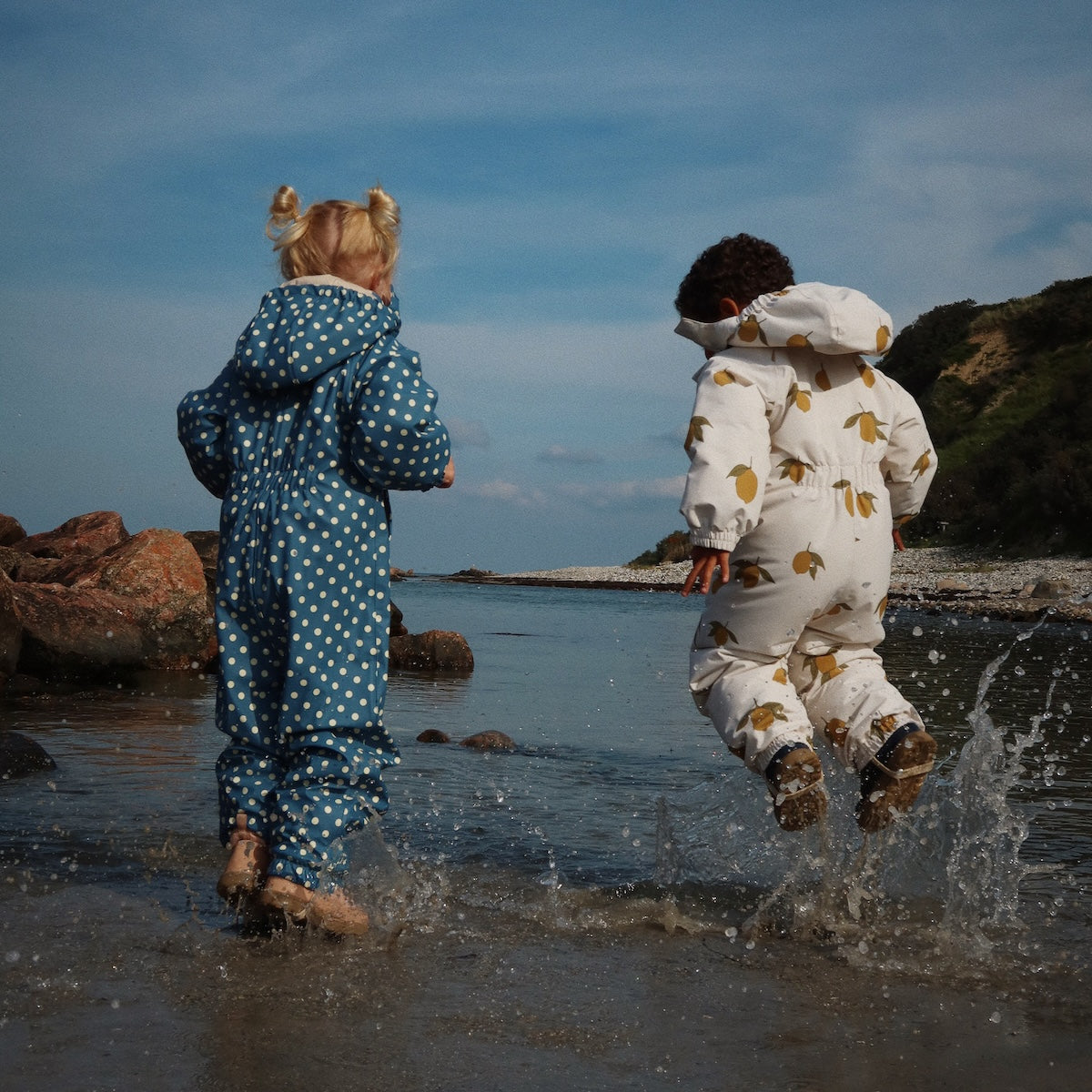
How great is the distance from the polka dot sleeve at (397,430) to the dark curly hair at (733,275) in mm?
982

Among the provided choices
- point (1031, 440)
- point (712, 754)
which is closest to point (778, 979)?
point (712, 754)

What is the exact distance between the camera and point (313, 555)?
2.99 m

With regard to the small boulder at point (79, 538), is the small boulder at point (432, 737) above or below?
below

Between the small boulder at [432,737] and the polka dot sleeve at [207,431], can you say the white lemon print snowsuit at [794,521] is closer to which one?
the polka dot sleeve at [207,431]

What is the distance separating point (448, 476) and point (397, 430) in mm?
228

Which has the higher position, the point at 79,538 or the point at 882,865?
the point at 79,538

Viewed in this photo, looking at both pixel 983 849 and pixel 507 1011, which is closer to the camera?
pixel 507 1011

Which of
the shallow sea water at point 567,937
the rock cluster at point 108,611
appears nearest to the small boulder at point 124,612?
the rock cluster at point 108,611

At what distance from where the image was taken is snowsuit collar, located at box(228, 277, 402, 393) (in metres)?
3.05

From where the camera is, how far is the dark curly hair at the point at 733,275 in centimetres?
357

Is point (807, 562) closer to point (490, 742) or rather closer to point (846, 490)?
point (846, 490)

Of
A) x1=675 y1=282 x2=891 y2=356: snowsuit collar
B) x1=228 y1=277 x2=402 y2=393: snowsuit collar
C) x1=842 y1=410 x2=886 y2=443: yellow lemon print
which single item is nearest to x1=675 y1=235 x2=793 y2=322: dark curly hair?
x1=675 y1=282 x2=891 y2=356: snowsuit collar

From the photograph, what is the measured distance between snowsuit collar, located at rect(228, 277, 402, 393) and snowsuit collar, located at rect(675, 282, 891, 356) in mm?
979

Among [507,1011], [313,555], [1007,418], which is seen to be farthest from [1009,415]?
[507,1011]
